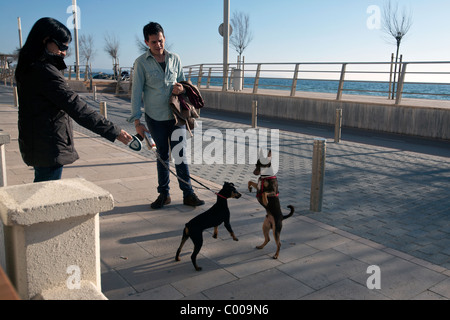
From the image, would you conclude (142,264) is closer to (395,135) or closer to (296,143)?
(296,143)

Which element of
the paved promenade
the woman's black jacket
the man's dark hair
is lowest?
the paved promenade

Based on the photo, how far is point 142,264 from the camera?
150 inches

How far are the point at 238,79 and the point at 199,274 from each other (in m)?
18.6

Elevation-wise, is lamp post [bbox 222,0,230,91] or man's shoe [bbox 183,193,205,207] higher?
lamp post [bbox 222,0,230,91]

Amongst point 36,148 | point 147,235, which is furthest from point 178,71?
point 36,148

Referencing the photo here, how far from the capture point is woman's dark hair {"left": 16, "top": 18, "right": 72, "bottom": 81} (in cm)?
320

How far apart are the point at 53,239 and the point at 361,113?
42.6 feet

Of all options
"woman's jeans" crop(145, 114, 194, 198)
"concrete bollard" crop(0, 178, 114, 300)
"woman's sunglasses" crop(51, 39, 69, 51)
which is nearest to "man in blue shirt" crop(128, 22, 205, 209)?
"woman's jeans" crop(145, 114, 194, 198)

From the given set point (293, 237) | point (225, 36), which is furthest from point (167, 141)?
point (225, 36)

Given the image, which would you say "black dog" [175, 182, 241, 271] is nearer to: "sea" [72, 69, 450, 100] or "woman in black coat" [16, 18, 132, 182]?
"woman in black coat" [16, 18, 132, 182]

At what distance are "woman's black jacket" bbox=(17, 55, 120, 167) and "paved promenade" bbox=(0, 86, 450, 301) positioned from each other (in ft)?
3.87

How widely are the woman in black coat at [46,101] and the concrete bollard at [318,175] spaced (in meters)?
2.98

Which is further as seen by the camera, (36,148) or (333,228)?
(333,228)

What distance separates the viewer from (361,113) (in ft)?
45.3
